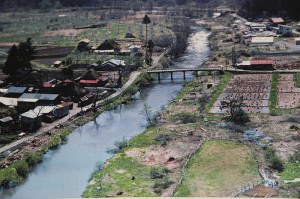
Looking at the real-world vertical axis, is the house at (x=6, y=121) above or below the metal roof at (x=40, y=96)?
below

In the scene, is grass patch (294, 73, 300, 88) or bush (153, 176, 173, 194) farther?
grass patch (294, 73, 300, 88)

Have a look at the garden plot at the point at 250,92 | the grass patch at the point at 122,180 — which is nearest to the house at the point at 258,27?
the garden plot at the point at 250,92

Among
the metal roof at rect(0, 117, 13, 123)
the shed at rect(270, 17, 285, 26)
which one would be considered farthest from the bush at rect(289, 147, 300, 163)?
the shed at rect(270, 17, 285, 26)

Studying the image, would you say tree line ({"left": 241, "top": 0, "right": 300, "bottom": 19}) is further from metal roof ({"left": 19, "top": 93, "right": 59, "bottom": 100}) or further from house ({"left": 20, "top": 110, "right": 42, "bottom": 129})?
house ({"left": 20, "top": 110, "right": 42, "bottom": 129})

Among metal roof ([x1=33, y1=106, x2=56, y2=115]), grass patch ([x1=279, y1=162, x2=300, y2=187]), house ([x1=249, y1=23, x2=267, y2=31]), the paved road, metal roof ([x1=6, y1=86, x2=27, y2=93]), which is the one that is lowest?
the paved road

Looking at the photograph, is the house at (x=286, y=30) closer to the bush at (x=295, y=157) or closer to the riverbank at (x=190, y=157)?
the riverbank at (x=190, y=157)

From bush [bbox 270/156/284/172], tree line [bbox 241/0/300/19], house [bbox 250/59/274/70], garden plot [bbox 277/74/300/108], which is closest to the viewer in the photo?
bush [bbox 270/156/284/172]

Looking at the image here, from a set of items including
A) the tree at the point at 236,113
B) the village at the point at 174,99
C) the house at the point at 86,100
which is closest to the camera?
the village at the point at 174,99

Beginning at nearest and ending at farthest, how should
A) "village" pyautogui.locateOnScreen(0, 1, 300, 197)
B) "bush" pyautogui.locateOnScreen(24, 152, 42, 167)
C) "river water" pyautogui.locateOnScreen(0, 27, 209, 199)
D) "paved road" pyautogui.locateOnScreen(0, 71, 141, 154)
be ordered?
"river water" pyautogui.locateOnScreen(0, 27, 209, 199) → "village" pyautogui.locateOnScreen(0, 1, 300, 197) → "bush" pyautogui.locateOnScreen(24, 152, 42, 167) → "paved road" pyautogui.locateOnScreen(0, 71, 141, 154)
